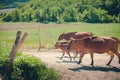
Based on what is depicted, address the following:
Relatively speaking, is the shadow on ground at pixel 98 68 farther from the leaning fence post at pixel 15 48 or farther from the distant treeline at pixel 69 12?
the distant treeline at pixel 69 12

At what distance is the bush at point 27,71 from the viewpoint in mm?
10398

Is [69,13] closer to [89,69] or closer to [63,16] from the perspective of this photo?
[63,16]

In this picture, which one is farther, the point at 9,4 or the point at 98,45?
the point at 9,4

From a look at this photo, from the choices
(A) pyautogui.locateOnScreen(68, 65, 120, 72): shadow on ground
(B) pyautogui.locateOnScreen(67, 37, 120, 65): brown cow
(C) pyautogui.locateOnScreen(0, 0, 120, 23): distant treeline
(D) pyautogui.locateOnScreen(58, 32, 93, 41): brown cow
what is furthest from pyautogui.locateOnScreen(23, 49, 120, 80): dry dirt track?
(C) pyautogui.locateOnScreen(0, 0, 120, 23): distant treeline

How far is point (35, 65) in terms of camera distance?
1077 centimetres

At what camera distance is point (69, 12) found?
39.1 metres

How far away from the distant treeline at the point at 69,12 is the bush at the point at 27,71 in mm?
26438

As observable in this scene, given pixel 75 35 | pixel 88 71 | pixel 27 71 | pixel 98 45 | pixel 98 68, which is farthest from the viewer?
pixel 75 35

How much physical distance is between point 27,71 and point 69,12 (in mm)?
28879

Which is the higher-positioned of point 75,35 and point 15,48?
point 15,48

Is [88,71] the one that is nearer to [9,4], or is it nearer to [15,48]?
[15,48]

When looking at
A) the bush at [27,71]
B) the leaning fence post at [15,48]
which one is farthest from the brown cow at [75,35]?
the leaning fence post at [15,48]

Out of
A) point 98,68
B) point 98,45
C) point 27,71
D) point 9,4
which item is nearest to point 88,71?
point 98,68

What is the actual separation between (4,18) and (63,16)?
332 inches
